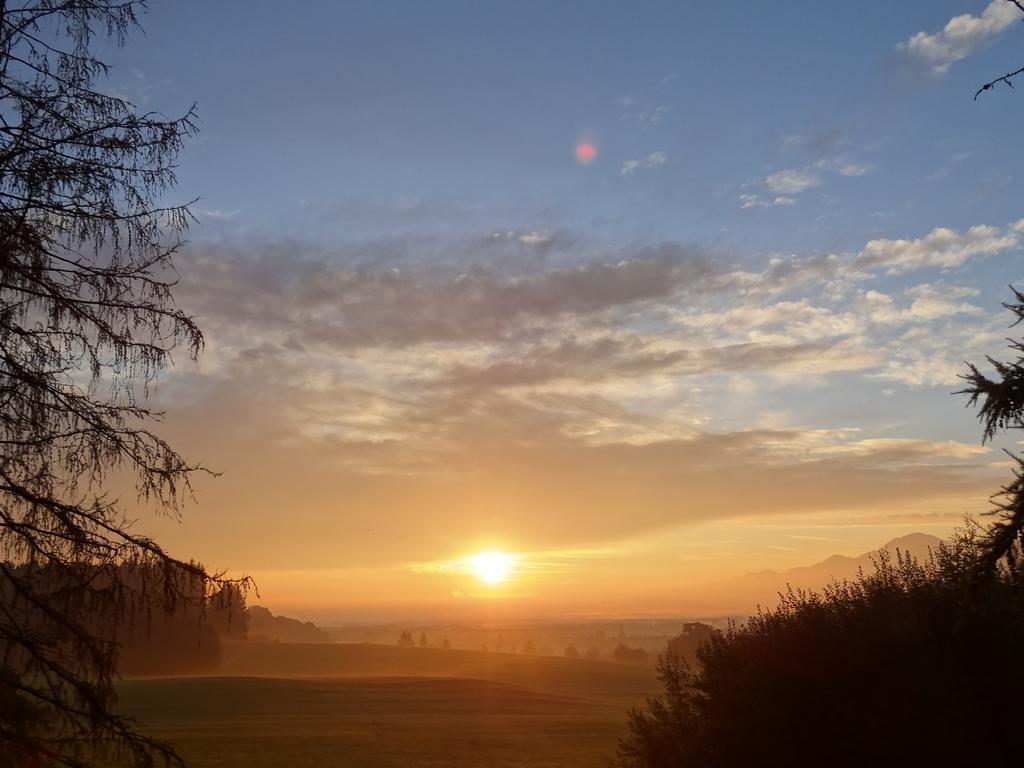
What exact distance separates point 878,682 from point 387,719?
4605 cm

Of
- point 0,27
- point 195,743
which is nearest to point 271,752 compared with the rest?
point 195,743

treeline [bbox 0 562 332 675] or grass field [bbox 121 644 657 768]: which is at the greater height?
treeline [bbox 0 562 332 675]

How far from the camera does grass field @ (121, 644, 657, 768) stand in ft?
112

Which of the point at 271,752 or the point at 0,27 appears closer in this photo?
the point at 0,27

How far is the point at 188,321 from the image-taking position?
300 inches

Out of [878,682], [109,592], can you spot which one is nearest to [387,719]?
[878,682]

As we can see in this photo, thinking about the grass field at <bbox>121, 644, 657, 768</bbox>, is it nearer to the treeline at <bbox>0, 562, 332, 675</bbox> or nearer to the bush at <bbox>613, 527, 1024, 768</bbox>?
the treeline at <bbox>0, 562, 332, 675</bbox>

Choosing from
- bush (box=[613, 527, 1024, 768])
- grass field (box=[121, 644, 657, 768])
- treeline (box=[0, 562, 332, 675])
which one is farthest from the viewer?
grass field (box=[121, 644, 657, 768])

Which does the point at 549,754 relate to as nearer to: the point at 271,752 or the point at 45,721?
the point at 271,752

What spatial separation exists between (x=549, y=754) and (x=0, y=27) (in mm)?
36404

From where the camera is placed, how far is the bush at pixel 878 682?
11.4 m

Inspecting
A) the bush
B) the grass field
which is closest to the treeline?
the grass field

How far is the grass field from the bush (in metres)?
10.7

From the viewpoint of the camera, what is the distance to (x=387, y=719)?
51906mm
